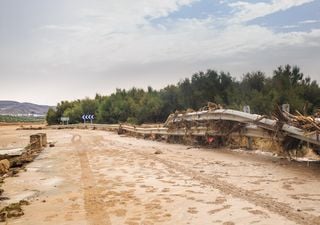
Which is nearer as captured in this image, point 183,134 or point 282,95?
point 183,134

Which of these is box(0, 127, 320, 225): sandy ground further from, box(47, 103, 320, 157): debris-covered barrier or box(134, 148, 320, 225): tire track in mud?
box(47, 103, 320, 157): debris-covered barrier

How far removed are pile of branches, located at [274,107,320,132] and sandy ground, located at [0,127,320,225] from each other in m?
0.86

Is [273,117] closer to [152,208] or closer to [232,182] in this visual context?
[232,182]

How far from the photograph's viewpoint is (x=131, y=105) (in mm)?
76562

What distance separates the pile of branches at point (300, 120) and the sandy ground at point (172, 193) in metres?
0.86

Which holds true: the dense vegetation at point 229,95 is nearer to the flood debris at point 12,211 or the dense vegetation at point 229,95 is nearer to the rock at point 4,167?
the rock at point 4,167

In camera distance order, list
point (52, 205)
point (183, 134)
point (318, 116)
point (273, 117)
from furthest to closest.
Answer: point (183, 134)
point (273, 117)
point (318, 116)
point (52, 205)

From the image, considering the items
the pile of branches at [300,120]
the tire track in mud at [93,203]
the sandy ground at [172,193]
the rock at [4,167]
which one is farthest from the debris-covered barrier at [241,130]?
the rock at [4,167]

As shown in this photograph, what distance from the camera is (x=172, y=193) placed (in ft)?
21.8

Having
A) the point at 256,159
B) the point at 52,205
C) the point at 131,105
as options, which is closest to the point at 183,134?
the point at 256,159

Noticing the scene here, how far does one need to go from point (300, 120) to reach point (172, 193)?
12.1 feet

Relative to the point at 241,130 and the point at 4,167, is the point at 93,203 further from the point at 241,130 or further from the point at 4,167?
the point at 241,130

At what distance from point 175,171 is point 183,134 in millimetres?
8555

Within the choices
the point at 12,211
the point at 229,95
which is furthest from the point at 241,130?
the point at 229,95
